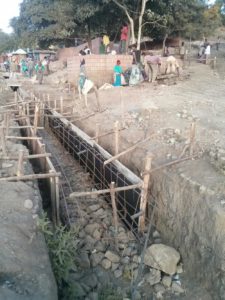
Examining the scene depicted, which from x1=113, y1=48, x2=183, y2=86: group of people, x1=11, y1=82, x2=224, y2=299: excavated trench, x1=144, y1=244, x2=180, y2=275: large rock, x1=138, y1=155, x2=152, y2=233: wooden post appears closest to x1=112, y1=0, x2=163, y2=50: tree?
x1=113, y1=48, x2=183, y2=86: group of people

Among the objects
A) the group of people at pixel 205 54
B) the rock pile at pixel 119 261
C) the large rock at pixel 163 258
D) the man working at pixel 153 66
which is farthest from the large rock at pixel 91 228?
the group of people at pixel 205 54

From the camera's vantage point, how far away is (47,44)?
87.2ft

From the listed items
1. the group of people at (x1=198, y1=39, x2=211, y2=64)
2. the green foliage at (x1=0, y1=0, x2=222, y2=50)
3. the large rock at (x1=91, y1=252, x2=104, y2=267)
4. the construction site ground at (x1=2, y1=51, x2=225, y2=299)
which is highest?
the green foliage at (x1=0, y1=0, x2=222, y2=50)

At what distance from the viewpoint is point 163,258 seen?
6.00 meters

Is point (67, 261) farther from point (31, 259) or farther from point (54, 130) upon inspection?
point (54, 130)

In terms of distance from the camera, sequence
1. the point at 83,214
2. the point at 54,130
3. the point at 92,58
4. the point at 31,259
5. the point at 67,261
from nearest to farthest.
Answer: the point at 31,259, the point at 67,261, the point at 83,214, the point at 54,130, the point at 92,58

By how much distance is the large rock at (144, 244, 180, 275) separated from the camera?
5953 millimetres

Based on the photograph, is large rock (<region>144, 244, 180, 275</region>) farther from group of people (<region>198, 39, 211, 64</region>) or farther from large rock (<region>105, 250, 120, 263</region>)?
group of people (<region>198, 39, 211, 64</region>)

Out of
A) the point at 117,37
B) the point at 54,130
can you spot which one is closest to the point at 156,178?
the point at 54,130

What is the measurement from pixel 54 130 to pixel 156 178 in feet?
26.8

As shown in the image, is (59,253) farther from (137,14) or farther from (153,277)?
(137,14)

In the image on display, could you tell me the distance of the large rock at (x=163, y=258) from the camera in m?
5.95

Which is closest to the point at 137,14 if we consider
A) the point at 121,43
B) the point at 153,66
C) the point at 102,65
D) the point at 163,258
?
the point at 121,43

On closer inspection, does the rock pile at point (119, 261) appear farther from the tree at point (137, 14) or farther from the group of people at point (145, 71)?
the tree at point (137, 14)
